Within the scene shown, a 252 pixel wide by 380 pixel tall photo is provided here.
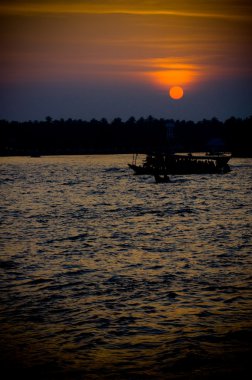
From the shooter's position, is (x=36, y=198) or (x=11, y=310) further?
(x=36, y=198)

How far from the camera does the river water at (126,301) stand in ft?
38.7

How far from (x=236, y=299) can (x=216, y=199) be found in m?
40.6

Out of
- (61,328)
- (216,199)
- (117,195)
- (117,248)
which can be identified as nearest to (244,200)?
(216,199)

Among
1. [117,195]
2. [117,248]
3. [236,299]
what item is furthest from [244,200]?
[236,299]

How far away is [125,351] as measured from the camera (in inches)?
491

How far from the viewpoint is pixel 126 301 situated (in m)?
16.6

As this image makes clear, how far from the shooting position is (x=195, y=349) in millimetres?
12477

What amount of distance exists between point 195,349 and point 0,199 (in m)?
49.0

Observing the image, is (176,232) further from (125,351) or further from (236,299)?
(125,351)

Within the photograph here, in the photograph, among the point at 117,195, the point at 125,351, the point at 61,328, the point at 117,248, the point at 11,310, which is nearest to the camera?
the point at 125,351

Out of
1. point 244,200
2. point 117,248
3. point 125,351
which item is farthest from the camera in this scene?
point 244,200

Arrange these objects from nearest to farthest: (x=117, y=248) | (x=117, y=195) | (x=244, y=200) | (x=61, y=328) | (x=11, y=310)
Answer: (x=61, y=328)
(x=11, y=310)
(x=117, y=248)
(x=244, y=200)
(x=117, y=195)

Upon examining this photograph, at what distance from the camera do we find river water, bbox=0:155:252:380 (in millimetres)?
11797

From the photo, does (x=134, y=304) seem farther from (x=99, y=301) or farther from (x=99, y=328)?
(x=99, y=328)
